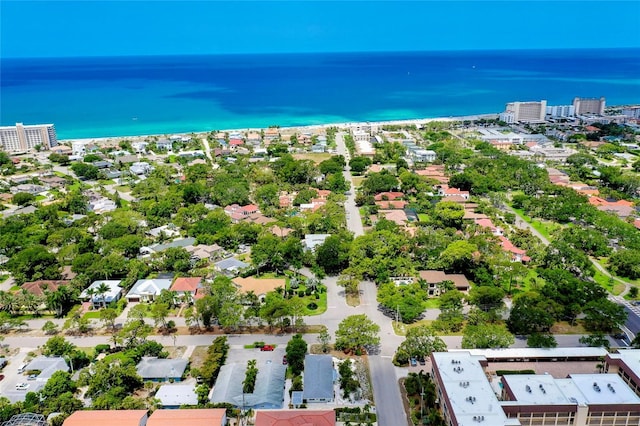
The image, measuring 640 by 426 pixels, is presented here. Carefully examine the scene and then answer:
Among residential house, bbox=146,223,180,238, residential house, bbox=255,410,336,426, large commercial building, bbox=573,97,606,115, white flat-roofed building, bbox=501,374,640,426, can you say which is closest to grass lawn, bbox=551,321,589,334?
white flat-roofed building, bbox=501,374,640,426

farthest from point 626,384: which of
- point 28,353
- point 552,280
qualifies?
point 28,353

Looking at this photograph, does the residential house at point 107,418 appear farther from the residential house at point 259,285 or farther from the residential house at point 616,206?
the residential house at point 616,206

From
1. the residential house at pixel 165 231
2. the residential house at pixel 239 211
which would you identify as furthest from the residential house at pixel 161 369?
the residential house at pixel 239 211

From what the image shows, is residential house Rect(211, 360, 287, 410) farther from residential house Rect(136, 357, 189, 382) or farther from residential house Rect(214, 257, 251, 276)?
residential house Rect(214, 257, 251, 276)

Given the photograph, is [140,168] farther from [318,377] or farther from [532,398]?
[532,398]

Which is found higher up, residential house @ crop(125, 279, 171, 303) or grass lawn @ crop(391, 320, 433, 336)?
residential house @ crop(125, 279, 171, 303)

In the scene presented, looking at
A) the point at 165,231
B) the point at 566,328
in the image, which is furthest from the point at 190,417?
the point at 165,231
